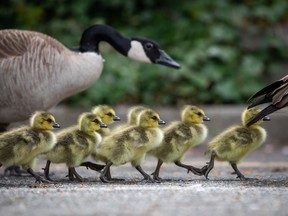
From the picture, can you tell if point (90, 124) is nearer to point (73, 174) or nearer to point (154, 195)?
point (73, 174)

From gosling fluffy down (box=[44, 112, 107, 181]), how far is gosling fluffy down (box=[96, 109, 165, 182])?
0.10 m

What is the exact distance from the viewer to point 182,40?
44.1ft

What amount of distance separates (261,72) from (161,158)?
5.98m

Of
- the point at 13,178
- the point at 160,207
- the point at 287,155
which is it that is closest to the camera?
the point at 160,207

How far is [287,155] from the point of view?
441 inches

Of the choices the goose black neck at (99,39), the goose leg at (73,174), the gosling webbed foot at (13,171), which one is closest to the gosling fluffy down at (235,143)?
the goose leg at (73,174)

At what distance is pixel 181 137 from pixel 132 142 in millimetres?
503

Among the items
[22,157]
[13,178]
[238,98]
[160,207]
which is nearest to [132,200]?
[160,207]

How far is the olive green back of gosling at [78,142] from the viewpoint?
24.1ft

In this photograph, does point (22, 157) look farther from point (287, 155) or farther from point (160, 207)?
point (287, 155)

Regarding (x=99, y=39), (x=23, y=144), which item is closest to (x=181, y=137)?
(x=23, y=144)

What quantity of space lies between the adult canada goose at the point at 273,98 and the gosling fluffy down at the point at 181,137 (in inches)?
25.3

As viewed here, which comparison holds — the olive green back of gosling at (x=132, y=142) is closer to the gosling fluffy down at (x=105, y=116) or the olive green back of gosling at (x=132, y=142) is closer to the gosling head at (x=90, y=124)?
the gosling head at (x=90, y=124)

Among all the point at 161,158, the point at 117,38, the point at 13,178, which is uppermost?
the point at 117,38
